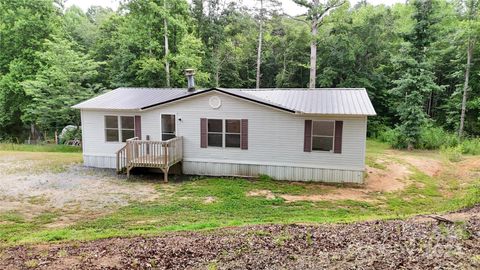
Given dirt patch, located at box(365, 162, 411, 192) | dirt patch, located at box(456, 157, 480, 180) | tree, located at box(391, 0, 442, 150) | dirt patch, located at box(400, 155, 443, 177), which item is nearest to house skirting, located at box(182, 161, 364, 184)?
dirt patch, located at box(365, 162, 411, 192)

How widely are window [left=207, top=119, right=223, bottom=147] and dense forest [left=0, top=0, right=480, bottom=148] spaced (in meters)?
8.59

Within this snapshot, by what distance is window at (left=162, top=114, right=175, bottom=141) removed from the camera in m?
12.4

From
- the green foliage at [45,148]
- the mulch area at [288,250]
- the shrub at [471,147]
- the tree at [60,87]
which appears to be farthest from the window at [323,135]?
the tree at [60,87]

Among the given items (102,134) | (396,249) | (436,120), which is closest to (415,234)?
(396,249)

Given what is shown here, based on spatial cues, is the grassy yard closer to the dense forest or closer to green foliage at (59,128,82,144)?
the dense forest

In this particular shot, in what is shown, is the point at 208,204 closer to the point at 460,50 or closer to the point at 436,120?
the point at 460,50

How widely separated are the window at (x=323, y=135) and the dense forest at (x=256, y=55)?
8.04m

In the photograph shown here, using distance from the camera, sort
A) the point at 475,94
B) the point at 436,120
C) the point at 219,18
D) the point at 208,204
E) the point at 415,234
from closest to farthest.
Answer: the point at 415,234, the point at 208,204, the point at 475,94, the point at 436,120, the point at 219,18

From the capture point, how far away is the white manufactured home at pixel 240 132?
10.9 metres

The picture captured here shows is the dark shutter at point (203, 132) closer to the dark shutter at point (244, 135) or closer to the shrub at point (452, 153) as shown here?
the dark shutter at point (244, 135)

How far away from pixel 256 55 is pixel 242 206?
68.8 ft

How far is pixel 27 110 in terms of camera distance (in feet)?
68.1

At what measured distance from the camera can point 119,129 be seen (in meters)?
12.9

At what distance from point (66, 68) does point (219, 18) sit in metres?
12.9
